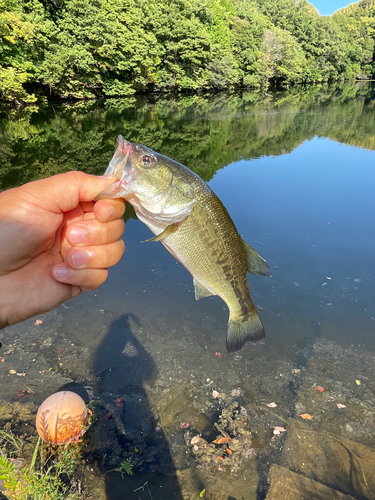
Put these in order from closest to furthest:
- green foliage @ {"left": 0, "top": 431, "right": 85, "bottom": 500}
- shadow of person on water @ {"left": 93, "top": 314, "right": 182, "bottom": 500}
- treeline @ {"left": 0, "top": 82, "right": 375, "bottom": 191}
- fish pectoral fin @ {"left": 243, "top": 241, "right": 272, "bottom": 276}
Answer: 1. fish pectoral fin @ {"left": 243, "top": 241, "right": 272, "bottom": 276}
2. green foliage @ {"left": 0, "top": 431, "right": 85, "bottom": 500}
3. shadow of person on water @ {"left": 93, "top": 314, "right": 182, "bottom": 500}
4. treeline @ {"left": 0, "top": 82, "right": 375, "bottom": 191}

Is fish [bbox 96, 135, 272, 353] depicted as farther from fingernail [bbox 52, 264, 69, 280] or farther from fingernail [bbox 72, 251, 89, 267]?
fingernail [bbox 52, 264, 69, 280]

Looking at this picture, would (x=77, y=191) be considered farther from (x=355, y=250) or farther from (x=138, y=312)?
(x=355, y=250)

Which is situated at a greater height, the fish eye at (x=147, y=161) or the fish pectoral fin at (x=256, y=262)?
the fish eye at (x=147, y=161)

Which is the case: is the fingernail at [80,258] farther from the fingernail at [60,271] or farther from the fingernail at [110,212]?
the fingernail at [110,212]

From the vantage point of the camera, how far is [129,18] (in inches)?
1400

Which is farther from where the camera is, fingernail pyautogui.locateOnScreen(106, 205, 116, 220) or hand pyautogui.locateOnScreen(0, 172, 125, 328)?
fingernail pyautogui.locateOnScreen(106, 205, 116, 220)

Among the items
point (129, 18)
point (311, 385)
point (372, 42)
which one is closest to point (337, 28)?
point (372, 42)

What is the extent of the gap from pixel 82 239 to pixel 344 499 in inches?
154

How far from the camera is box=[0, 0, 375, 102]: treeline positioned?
2880 centimetres

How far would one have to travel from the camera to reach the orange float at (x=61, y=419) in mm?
3383

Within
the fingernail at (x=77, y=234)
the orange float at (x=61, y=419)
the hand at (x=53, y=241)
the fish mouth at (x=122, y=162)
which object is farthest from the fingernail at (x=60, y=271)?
the orange float at (x=61, y=419)

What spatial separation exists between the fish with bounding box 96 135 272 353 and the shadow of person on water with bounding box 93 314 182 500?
2.12 m

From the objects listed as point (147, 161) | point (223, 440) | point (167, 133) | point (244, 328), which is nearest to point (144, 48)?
point (167, 133)

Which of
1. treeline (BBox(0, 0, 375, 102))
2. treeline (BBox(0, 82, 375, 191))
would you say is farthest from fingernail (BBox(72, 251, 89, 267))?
treeline (BBox(0, 0, 375, 102))
